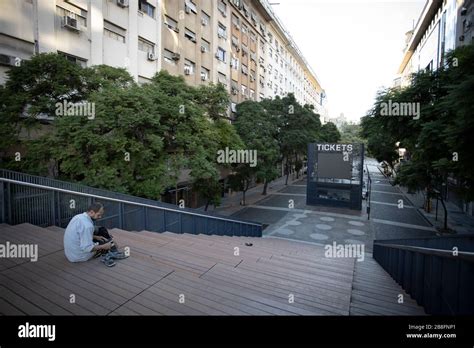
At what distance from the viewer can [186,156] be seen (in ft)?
44.6

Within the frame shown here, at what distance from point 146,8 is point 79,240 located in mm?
19792

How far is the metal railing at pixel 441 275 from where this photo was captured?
315 cm

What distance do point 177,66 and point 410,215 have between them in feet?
73.9

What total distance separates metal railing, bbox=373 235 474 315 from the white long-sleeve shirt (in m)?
5.23

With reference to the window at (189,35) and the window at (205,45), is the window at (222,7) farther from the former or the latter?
the window at (189,35)

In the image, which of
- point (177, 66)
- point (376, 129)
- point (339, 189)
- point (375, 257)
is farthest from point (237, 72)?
point (375, 257)

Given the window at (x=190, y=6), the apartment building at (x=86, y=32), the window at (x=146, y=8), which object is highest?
the window at (x=190, y=6)

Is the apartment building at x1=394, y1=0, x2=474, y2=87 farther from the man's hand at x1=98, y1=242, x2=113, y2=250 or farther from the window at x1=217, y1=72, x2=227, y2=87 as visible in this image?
the window at x1=217, y1=72, x2=227, y2=87

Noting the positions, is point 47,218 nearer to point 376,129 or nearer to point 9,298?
point 9,298

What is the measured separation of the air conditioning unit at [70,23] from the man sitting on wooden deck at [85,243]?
45.2 feet

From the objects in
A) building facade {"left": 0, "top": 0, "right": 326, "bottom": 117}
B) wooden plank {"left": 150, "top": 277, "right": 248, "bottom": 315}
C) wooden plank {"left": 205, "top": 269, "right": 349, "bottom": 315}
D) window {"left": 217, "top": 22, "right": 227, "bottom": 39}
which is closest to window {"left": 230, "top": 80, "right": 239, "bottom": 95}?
building facade {"left": 0, "top": 0, "right": 326, "bottom": 117}

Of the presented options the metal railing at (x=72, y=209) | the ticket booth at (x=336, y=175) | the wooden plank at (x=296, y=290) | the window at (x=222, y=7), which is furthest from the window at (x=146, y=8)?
the wooden plank at (x=296, y=290)
